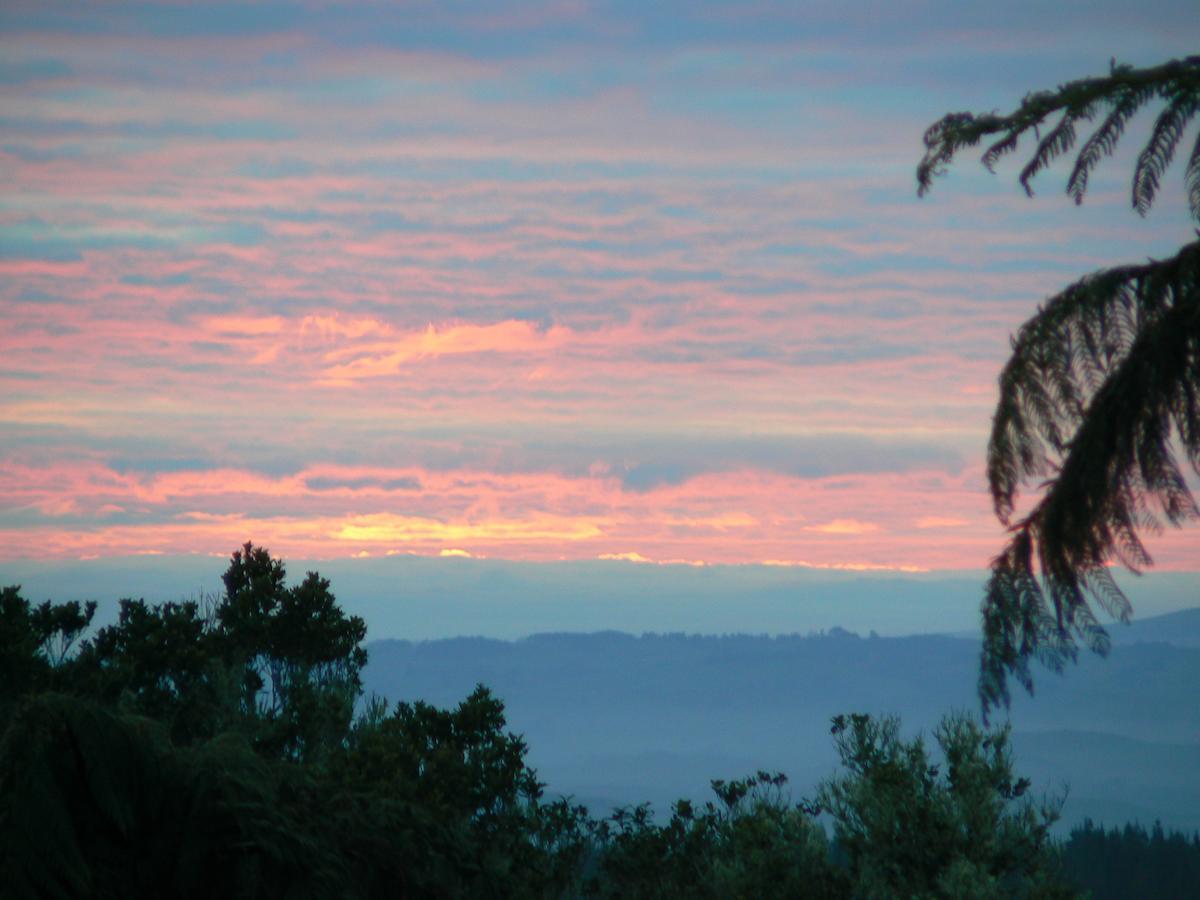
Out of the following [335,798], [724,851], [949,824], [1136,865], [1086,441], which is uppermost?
[1086,441]

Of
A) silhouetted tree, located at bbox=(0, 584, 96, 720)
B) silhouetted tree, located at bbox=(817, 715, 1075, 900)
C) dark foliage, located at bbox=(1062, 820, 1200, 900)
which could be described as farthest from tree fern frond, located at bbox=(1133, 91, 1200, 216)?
dark foliage, located at bbox=(1062, 820, 1200, 900)

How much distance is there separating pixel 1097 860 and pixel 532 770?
A: 133319 millimetres

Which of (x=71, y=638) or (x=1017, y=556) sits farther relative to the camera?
(x=71, y=638)

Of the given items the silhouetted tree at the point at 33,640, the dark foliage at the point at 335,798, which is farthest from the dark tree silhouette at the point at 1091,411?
the silhouetted tree at the point at 33,640

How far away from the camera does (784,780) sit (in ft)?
98.0

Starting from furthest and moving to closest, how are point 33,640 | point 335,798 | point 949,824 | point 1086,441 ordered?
point 33,640, point 949,824, point 335,798, point 1086,441

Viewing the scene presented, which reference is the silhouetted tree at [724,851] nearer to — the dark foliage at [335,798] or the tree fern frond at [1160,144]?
the dark foliage at [335,798]

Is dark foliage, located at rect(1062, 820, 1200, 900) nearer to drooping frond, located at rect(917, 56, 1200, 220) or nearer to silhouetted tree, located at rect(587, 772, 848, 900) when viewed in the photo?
silhouetted tree, located at rect(587, 772, 848, 900)

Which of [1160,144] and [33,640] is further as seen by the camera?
[33,640]

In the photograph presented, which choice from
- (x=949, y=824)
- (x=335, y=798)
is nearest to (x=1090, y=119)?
(x=335, y=798)

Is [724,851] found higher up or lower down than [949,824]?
lower down

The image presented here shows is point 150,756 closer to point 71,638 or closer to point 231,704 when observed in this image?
point 231,704

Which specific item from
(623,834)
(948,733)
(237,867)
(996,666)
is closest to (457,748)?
(623,834)

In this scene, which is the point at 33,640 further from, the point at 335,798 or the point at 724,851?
the point at 335,798
